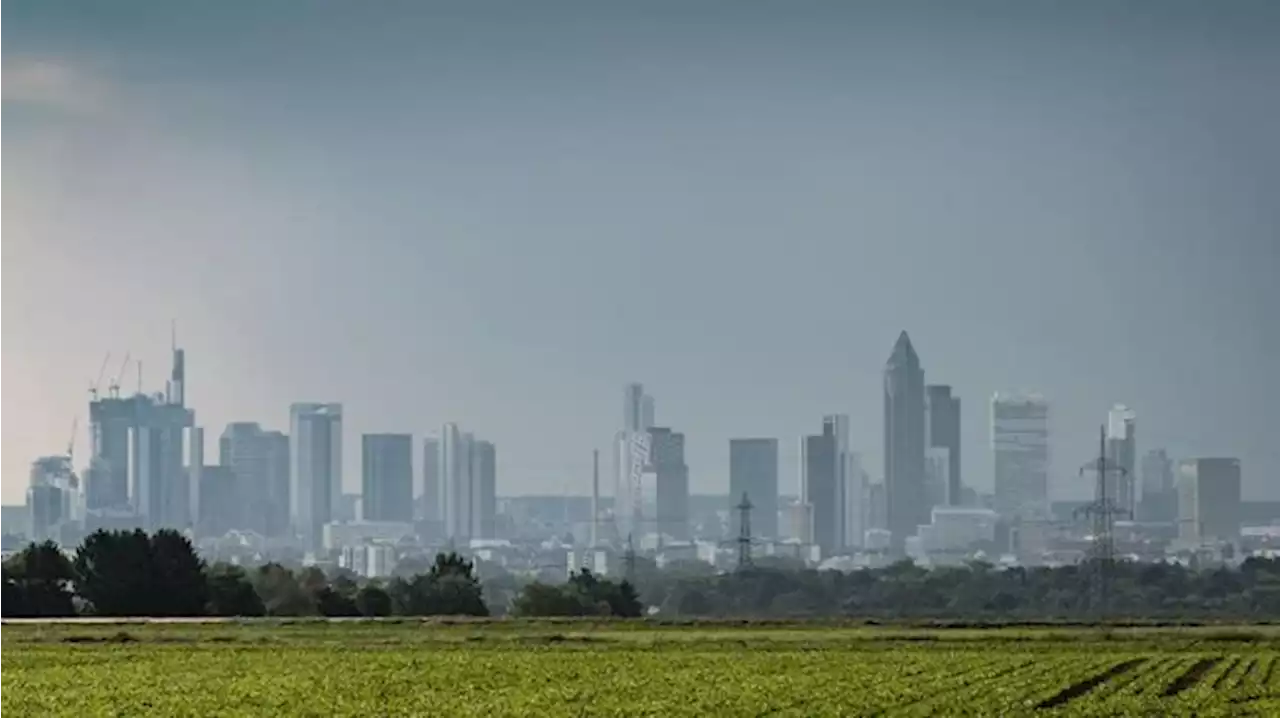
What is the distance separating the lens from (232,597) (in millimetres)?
135250

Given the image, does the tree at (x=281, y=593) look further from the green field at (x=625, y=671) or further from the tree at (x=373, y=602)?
the green field at (x=625, y=671)

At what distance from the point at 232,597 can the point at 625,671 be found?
68.1 metres

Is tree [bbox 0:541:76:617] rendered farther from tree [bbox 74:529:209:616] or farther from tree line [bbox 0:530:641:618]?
tree [bbox 74:529:209:616]

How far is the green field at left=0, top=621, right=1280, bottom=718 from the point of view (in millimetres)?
55875

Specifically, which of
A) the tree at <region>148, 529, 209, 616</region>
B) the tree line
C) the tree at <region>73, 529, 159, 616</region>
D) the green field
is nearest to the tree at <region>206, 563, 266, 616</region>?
the tree line

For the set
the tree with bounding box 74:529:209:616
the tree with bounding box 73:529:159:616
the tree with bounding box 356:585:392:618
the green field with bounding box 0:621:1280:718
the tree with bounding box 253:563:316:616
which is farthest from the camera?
the tree with bounding box 253:563:316:616

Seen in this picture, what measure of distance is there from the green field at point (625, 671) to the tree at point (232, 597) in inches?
1053

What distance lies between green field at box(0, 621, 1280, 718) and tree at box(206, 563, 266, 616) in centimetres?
2674

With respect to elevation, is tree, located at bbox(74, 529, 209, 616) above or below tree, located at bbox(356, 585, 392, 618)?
above

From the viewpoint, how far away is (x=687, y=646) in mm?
90812

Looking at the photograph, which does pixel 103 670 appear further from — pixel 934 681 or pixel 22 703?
pixel 934 681

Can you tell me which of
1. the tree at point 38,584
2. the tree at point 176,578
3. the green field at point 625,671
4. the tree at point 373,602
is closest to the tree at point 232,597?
the tree at point 176,578

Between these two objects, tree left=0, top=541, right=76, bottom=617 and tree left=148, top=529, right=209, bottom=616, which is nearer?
tree left=0, top=541, right=76, bottom=617

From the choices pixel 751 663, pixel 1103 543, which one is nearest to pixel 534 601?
pixel 1103 543
